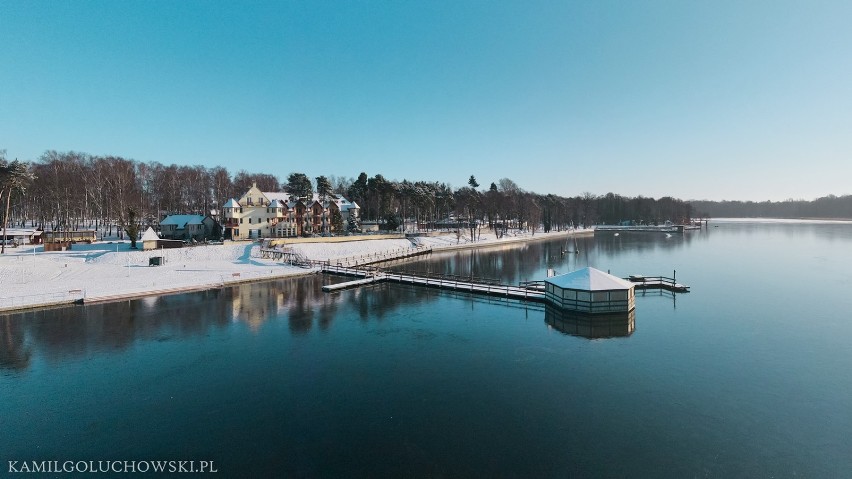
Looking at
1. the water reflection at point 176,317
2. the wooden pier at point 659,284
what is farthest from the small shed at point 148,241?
the wooden pier at point 659,284

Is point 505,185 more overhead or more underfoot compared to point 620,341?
more overhead

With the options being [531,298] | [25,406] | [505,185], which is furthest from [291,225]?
[505,185]

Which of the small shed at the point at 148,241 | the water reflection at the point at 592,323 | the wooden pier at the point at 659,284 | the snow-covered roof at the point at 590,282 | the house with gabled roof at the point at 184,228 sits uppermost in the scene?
the house with gabled roof at the point at 184,228

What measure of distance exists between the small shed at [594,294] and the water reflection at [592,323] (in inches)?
20.3

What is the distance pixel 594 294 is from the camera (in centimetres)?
2872

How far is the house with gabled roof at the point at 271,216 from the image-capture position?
64.7 m

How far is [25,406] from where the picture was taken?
49.8 feet

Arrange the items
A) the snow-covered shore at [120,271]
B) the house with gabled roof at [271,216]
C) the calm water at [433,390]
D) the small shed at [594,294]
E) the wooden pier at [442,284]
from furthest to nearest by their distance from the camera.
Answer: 1. the house with gabled roof at [271,216]
2. the wooden pier at [442,284]
3. the snow-covered shore at [120,271]
4. the small shed at [594,294]
5. the calm water at [433,390]

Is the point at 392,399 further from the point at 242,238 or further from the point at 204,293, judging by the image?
the point at 242,238

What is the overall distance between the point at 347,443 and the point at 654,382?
529 inches

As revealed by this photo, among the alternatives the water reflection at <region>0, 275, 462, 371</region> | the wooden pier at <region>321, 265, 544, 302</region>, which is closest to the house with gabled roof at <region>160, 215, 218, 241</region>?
the wooden pier at <region>321, 265, 544, 302</region>

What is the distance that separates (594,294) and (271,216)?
184 feet

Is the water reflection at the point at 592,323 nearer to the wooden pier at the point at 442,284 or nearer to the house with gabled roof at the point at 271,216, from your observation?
the wooden pier at the point at 442,284

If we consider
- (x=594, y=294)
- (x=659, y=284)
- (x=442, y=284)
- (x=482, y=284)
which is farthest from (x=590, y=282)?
(x=442, y=284)
